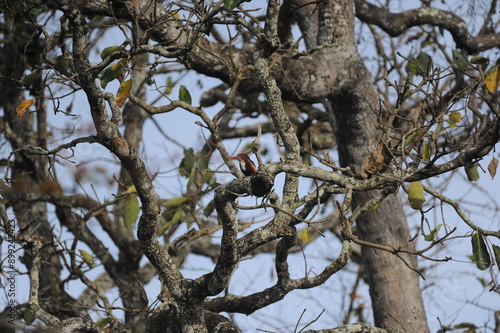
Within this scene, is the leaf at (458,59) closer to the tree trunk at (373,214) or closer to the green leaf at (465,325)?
the tree trunk at (373,214)

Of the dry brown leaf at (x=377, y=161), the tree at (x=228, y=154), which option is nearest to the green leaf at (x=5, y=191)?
the tree at (x=228, y=154)

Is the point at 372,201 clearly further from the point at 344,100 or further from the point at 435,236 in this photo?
the point at 344,100

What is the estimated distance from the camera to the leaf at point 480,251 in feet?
10.1

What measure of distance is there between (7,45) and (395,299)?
3298 mm

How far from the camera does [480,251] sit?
3096mm

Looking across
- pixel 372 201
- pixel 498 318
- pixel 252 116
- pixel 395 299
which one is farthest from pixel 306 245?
pixel 372 201

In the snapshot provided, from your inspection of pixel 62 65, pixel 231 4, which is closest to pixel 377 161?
pixel 231 4

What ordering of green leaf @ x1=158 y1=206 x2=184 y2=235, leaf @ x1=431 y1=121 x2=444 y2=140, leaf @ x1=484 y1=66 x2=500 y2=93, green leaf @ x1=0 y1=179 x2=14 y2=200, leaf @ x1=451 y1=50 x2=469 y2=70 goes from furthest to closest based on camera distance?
green leaf @ x1=158 y1=206 x2=184 y2=235, leaf @ x1=451 y1=50 x2=469 y2=70, green leaf @ x1=0 y1=179 x2=14 y2=200, leaf @ x1=431 y1=121 x2=444 y2=140, leaf @ x1=484 y1=66 x2=500 y2=93

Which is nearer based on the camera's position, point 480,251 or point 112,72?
point 112,72

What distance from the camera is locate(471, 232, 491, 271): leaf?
3.09 metres

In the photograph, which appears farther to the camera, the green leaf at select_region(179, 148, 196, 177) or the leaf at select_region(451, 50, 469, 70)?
the green leaf at select_region(179, 148, 196, 177)

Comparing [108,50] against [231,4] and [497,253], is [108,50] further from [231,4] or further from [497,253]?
[497,253]

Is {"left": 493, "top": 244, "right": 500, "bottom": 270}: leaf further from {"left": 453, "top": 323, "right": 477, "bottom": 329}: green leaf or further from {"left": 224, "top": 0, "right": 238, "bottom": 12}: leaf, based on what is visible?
{"left": 224, "top": 0, "right": 238, "bottom": 12}: leaf

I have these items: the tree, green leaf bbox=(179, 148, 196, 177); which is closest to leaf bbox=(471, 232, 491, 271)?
the tree
